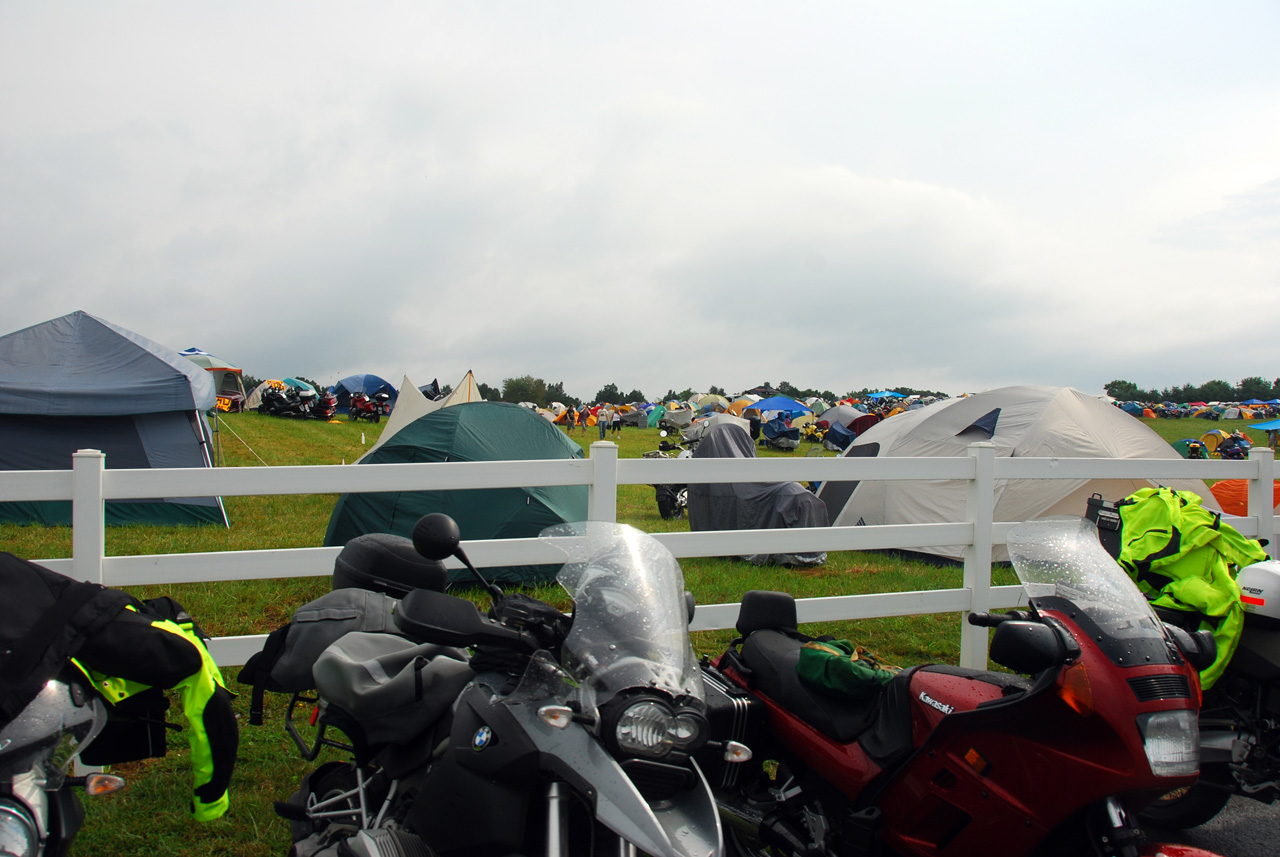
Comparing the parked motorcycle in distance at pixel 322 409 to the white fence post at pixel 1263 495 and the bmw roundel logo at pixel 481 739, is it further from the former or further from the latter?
the bmw roundel logo at pixel 481 739

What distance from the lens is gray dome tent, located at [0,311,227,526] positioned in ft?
33.8

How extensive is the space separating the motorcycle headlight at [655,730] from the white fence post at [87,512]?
9.40ft

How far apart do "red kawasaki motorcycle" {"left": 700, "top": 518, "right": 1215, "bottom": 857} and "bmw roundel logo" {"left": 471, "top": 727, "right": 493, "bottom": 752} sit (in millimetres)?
855

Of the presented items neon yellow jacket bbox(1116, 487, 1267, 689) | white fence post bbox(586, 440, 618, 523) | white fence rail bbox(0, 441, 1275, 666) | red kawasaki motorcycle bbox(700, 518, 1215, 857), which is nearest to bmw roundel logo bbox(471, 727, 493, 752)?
red kawasaki motorcycle bbox(700, 518, 1215, 857)

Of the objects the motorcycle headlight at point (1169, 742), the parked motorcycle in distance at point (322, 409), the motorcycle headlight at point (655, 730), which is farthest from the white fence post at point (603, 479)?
the parked motorcycle in distance at point (322, 409)

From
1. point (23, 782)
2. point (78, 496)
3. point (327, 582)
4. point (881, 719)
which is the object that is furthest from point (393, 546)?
point (327, 582)

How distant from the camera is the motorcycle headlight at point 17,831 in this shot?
1.67 m

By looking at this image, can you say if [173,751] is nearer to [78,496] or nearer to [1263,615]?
[78,496]

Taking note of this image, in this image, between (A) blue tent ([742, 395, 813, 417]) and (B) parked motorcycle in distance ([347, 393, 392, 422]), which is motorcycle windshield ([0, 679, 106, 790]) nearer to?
(B) parked motorcycle in distance ([347, 393, 392, 422])

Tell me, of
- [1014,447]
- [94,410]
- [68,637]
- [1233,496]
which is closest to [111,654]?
[68,637]

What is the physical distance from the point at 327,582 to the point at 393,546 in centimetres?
393

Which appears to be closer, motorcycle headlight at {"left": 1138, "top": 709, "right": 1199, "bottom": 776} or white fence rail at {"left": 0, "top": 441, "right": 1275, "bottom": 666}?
motorcycle headlight at {"left": 1138, "top": 709, "right": 1199, "bottom": 776}

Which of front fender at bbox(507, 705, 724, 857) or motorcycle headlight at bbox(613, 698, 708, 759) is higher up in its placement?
motorcycle headlight at bbox(613, 698, 708, 759)

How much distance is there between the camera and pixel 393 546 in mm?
2934
